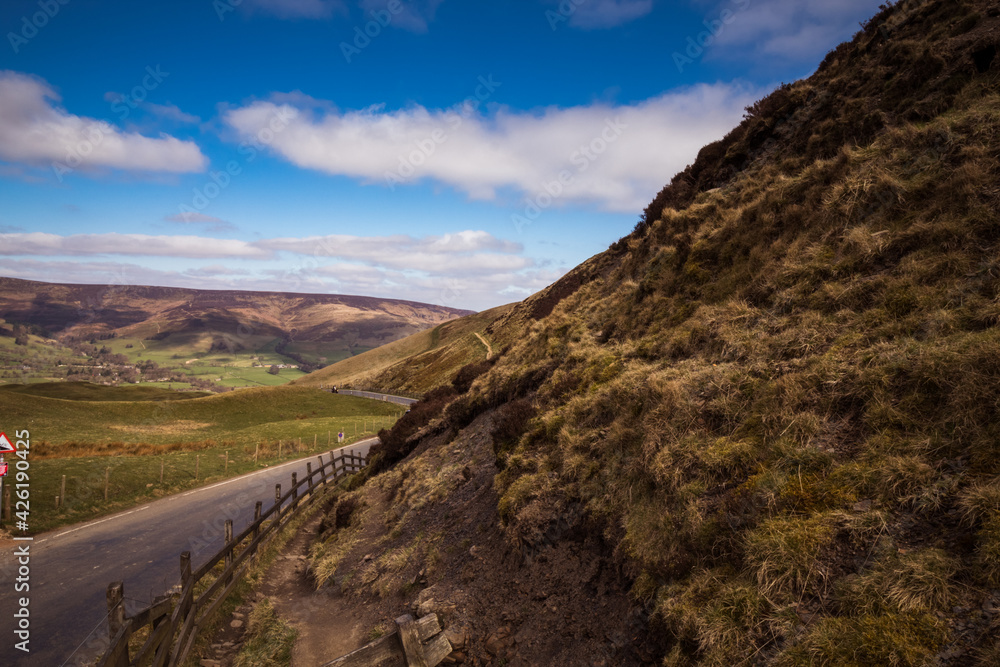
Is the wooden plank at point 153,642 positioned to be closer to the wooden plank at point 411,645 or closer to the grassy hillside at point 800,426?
the wooden plank at point 411,645

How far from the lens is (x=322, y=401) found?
74.9 metres

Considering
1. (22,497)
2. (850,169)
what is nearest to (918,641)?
(850,169)

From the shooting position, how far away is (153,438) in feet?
138

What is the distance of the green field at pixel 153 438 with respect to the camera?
21422mm

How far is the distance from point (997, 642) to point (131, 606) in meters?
15.5

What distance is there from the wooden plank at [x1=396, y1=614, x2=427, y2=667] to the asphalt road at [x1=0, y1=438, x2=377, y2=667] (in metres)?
6.74

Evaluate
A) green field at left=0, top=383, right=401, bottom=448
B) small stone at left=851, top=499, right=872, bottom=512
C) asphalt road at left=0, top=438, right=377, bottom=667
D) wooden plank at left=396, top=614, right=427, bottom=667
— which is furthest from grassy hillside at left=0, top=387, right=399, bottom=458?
small stone at left=851, top=499, right=872, bottom=512

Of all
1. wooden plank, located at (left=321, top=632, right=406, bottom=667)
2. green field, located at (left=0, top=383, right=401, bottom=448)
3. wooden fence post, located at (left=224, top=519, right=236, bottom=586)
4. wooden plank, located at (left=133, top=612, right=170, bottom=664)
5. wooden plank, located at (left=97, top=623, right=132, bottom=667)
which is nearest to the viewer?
wooden plank, located at (left=97, top=623, right=132, bottom=667)

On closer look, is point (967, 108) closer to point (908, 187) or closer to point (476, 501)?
point (908, 187)

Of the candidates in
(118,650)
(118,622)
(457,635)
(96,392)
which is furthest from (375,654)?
(96,392)

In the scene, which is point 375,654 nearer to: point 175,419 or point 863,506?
point 863,506

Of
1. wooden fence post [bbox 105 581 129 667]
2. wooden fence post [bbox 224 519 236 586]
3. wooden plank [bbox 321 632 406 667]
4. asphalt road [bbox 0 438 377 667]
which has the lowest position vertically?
asphalt road [bbox 0 438 377 667]

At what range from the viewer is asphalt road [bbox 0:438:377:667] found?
979cm

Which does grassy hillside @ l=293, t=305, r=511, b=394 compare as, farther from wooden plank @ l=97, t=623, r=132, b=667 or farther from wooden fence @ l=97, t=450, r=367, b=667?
wooden plank @ l=97, t=623, r=132, b=667
